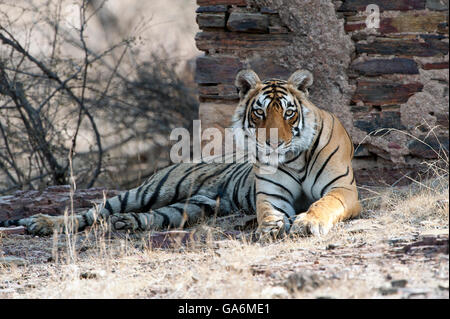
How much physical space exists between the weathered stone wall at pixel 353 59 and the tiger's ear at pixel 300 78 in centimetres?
115

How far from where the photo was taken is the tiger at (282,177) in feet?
16.1

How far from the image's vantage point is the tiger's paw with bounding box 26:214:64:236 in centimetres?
542

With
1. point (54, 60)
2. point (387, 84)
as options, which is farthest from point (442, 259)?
point (54, 60)

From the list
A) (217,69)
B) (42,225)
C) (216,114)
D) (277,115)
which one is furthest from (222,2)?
(42,225)

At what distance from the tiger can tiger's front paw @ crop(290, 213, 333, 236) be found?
1 centimetres

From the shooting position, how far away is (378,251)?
12.3 ft

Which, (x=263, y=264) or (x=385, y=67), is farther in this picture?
(x=385, y=67)

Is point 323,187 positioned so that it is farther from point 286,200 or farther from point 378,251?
point 378,251

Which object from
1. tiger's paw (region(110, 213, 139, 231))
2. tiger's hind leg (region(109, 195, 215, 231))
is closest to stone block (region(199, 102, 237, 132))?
tiger's hind leg (region(109, 195, 215, 231))

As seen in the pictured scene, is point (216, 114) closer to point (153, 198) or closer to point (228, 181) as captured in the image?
point (228, 181)

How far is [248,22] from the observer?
21.3 feet

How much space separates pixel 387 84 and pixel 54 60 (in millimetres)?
4387

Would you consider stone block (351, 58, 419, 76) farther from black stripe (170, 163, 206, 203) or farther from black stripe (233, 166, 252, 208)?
black stripe (170, 163, 206, 203)

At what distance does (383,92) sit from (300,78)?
1.40m
